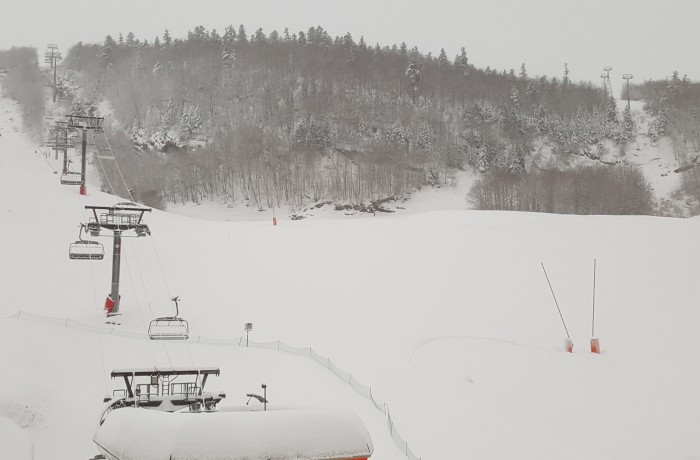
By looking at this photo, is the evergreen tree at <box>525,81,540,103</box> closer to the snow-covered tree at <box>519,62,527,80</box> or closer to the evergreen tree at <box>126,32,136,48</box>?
the snow-covered tree at <box>519,62,527,80</box>

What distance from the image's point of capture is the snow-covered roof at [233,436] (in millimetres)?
3549

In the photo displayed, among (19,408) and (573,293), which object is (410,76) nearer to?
(573,293)

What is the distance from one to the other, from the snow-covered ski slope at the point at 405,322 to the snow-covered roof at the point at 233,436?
24.0 ft

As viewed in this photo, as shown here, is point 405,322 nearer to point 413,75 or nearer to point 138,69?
point 413,75

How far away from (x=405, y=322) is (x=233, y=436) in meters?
18.7

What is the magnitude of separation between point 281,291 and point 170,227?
47.3ft

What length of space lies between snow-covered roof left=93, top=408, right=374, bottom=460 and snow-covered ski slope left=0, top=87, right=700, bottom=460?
733 centimetres

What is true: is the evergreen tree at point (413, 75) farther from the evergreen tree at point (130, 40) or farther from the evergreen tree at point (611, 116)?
the evergreen tree at point (130, 40)

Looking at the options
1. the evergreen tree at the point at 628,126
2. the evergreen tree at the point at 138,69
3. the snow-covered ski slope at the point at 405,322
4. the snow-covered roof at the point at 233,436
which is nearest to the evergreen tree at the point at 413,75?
the evergreen tree at the point at 628,126

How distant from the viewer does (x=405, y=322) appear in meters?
21.8

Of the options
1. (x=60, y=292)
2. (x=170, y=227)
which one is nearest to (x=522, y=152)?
(x=170, y=227)

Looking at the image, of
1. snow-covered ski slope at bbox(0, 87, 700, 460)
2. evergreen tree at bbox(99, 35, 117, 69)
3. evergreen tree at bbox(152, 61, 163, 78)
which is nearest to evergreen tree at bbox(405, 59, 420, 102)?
evergreen tree at bbox(152, 61, 163, 78)

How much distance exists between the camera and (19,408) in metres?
9.90

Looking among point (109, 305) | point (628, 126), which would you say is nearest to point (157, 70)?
point (109, 305)
